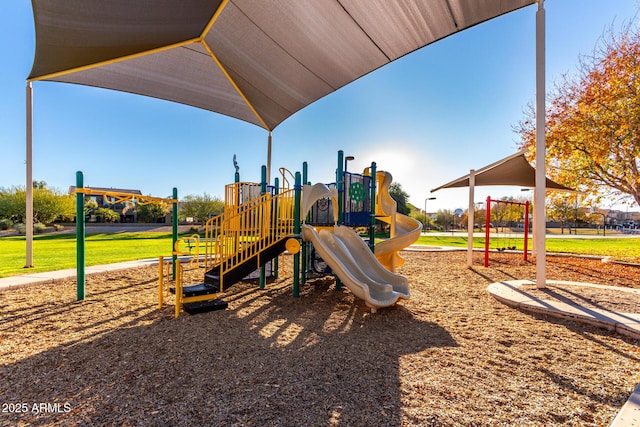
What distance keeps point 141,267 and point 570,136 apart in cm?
1598

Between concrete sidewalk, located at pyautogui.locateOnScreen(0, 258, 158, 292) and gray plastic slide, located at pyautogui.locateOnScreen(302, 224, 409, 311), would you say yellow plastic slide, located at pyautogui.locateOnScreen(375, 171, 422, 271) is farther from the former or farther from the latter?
concrete sidewalk, located at pyautogui.locateOnScreen(0, 258, 158, 292)

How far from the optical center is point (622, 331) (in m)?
4.39

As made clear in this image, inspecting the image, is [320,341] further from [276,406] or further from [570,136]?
[570,136]

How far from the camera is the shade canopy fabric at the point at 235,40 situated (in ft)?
19.2

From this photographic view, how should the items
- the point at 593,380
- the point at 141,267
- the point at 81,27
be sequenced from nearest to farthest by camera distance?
the point at 593,380 → the point at 81,27 → the point at 141,267

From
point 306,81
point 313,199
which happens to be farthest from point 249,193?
point 306,81

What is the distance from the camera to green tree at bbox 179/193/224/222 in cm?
4950

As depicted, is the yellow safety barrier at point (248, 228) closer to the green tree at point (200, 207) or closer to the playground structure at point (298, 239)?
the playground structure at point (298, 239)

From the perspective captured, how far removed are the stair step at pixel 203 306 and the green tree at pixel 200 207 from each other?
45.5 metres

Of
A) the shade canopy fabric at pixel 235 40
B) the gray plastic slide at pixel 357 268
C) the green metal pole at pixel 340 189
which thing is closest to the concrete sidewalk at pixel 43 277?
the shade canopy fabric at pixel 235 40

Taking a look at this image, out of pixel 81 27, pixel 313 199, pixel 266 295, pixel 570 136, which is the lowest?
pixel 266 295

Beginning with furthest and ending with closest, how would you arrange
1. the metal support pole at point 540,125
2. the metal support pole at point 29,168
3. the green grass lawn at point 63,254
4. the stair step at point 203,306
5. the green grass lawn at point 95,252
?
the green grass lawn at point 95,252
the green grass lawn at point 63,254
the metal support pole at point 29,168
the metal support pole at point 540,125
the stair step at point 203,306

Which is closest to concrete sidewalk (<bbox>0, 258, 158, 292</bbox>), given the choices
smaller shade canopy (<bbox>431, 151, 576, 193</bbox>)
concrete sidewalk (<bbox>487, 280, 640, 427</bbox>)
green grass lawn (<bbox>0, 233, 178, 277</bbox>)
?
green grass lawn (<bbox>0, 233, 178, 277</bbox>)

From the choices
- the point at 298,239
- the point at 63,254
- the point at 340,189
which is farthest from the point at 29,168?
the point at 340,189
